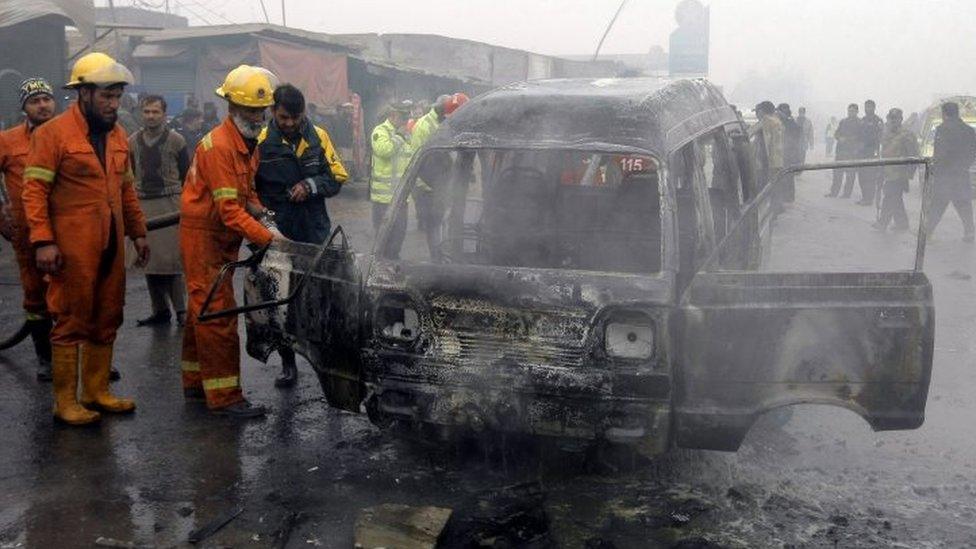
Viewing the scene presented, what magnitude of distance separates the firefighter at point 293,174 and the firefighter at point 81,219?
89cm

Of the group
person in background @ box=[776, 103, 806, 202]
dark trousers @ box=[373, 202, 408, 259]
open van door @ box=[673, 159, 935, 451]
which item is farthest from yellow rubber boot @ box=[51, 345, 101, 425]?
person in background @ box=[776, 103, 806, 202]

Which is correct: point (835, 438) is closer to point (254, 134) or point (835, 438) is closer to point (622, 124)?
point (622, 124)

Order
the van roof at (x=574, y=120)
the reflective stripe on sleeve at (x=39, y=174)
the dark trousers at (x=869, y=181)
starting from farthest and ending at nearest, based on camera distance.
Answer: the dark trousers at (x=869, y=181) → the reflective stripe on sleeve at (x=39, y=174) → the van roof at (x=574, y=120)

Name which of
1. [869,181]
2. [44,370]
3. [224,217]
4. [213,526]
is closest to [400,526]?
[213,526]

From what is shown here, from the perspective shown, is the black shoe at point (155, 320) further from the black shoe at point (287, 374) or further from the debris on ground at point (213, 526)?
the debris on ground at point (213, 526)

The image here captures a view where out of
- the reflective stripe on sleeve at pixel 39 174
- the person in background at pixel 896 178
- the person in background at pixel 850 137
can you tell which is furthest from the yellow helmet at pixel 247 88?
the person in background at pixel 850 137

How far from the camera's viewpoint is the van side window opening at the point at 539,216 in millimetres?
5414

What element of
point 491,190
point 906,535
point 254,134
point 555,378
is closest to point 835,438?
point 906,535

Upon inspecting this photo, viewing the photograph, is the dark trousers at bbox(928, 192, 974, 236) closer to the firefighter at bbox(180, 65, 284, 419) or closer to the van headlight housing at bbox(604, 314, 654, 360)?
the van headlight housing at bbox(604, 314, 654, 360)

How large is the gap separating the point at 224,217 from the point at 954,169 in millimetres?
11089

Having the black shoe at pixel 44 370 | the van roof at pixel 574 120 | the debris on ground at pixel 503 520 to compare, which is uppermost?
the van roof at pixel 574 120

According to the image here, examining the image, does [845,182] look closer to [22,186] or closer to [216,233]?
[216,233]

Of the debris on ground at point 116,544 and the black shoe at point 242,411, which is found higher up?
the black shoe at point 242,411

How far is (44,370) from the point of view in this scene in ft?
20.2
